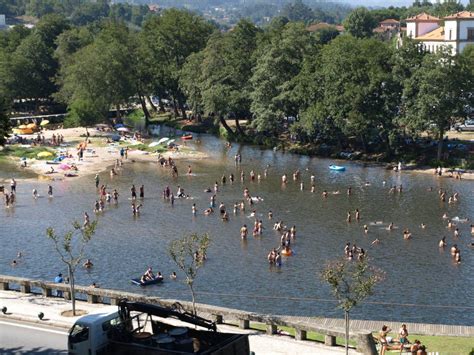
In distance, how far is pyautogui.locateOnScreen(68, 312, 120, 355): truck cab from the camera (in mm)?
22703

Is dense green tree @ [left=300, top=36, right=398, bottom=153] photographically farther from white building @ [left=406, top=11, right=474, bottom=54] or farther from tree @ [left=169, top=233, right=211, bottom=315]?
tree @ [left=169, top=233, right=211, bottom=315]

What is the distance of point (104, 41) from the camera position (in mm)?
115312

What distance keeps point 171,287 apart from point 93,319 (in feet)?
77.9

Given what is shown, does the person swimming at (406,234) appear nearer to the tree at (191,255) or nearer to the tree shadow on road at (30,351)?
the tree at (191,255)

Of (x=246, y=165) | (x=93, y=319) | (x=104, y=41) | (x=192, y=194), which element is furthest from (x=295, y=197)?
(x=104, y=41)

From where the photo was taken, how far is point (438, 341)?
3117 cm

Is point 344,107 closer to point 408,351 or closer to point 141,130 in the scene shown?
point 141,130

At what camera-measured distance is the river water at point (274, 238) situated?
44.4m

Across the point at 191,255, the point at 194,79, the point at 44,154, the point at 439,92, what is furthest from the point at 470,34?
the point at 191,255

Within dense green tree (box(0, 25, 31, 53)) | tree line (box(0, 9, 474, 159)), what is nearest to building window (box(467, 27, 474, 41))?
tree line (box(0, 9, 474, 159))

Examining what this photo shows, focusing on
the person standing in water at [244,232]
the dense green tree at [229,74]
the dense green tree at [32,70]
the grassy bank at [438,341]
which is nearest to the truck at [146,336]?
the grassy bank at [438,341]

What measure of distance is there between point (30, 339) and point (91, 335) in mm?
6036

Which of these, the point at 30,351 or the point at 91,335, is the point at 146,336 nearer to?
the point at 91,335

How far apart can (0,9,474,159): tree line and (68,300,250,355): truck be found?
57.8 m
